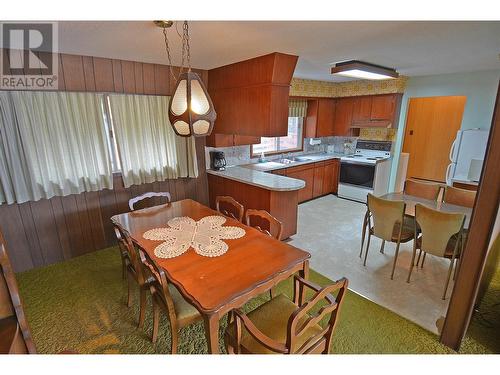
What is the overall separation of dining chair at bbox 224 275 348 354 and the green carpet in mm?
566

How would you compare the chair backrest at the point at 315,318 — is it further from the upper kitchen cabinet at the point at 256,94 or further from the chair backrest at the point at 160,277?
the upper kitchen cabinet at the point at 256,94

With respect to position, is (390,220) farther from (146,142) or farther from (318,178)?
(146,142)

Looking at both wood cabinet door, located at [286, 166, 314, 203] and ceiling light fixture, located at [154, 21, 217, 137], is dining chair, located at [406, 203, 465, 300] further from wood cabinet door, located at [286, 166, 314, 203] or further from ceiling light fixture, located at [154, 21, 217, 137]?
wood cabinet door, located at [286, 166, 314, 203]

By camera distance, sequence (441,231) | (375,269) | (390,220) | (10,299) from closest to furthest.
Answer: (10,299) < (441,231) < (390,220) < (375,269)

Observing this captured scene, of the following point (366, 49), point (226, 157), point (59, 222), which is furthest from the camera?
point (226, 157)

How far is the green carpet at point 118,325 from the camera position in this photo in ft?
5.94

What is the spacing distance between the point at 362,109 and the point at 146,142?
4.09 meters

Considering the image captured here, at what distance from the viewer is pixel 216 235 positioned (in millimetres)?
2016

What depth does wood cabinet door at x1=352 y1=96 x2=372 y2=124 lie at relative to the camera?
16.0 ft

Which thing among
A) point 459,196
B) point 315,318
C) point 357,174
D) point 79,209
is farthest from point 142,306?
point 357,174

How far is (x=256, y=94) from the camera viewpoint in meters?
3.00
